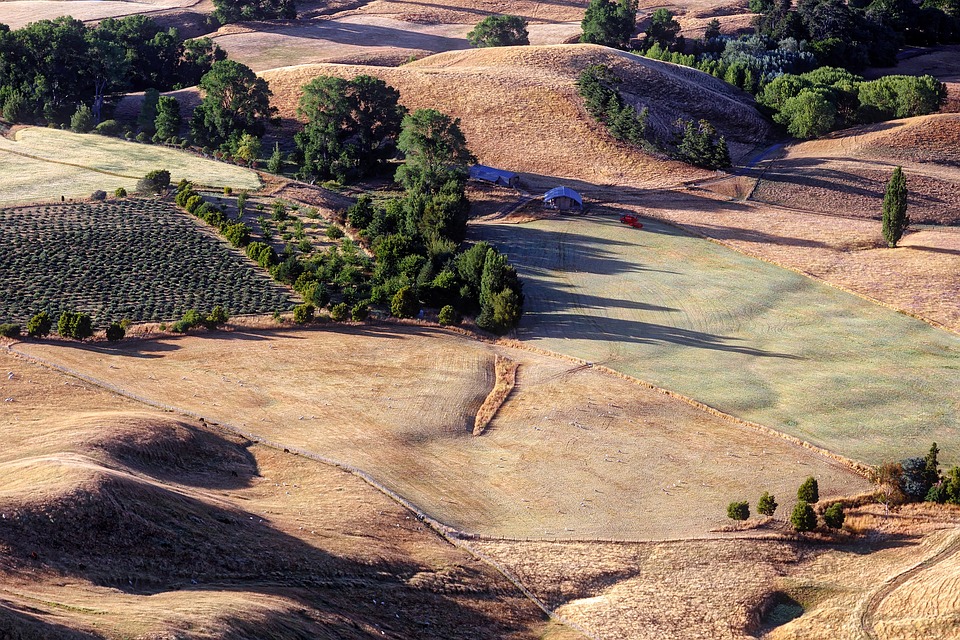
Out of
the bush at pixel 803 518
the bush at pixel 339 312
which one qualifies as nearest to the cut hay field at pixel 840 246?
the bush at pixel 803 518

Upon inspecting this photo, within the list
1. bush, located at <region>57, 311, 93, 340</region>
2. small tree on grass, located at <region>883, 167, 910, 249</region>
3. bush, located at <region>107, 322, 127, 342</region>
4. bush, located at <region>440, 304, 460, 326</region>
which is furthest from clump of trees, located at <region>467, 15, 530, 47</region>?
bush, located at <region>57, 311, 93, 340</region>

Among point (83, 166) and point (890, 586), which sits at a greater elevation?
point (83, 166)

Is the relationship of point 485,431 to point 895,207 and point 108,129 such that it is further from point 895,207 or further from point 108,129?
point 108,129

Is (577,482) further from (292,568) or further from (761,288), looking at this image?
(761,288)

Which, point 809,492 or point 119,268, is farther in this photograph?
point 119,268

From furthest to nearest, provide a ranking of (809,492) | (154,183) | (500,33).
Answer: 1. (500,33)
2. (154,183)
3. (809,492)

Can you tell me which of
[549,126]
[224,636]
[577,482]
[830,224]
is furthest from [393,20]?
[224,636]

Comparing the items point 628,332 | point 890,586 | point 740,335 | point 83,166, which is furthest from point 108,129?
point 890,586

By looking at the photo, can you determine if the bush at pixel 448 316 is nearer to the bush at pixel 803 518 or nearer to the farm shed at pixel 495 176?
the farm shed at pixel 495 176
